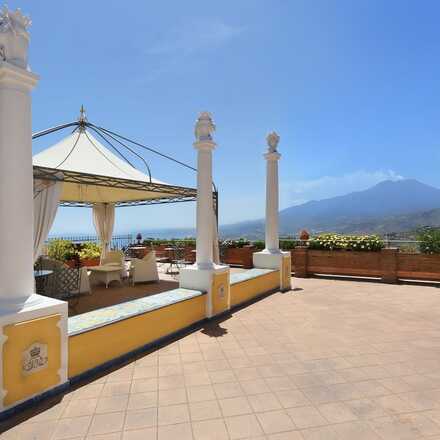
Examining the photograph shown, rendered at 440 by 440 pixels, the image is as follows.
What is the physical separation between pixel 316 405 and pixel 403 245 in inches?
312

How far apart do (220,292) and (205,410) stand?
276 cm

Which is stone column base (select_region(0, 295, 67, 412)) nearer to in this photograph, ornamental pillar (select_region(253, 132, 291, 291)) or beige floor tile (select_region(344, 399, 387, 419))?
beige floor tile (select_region(344, 399, 387, 419))

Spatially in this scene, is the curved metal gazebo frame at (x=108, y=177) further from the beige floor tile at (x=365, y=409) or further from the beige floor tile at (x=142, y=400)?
the beige floor tile at (x=365, y=409)

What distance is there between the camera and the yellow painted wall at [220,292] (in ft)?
16.6

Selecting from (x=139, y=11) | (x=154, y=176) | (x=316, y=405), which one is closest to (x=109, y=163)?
(x=154, y=176)

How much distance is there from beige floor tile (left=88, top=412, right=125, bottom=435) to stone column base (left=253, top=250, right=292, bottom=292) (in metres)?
5.44

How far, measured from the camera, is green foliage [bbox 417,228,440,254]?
788 centimetres

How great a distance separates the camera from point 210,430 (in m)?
2.20

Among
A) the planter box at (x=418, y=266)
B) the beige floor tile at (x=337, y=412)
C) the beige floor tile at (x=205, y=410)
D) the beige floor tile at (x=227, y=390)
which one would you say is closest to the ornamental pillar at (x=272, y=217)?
the planter box at (x=418, y=266)

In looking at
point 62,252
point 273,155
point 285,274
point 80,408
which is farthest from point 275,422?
point 62,252

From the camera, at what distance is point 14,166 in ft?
8.64

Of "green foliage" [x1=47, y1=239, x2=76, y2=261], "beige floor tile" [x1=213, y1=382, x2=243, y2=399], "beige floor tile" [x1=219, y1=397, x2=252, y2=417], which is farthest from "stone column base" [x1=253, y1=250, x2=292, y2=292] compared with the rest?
"green foliage" [x1=47, y1=239, x2=76, y2=261]

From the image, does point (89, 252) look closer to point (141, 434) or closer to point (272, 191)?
point (272, 191)

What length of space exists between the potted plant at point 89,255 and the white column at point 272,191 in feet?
20.3
